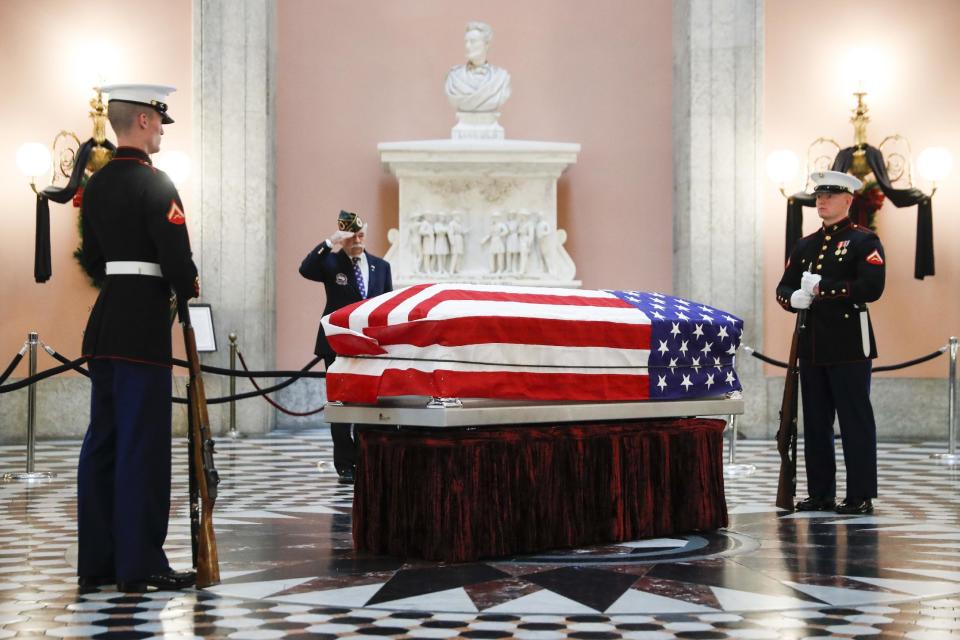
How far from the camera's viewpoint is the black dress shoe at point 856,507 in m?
6.32

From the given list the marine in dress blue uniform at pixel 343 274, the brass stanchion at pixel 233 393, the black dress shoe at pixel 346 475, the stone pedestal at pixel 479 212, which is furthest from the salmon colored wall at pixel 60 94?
the marine in dress blue uniform at pixel 343 274

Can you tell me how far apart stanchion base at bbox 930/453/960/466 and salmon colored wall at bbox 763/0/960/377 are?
1663 mm

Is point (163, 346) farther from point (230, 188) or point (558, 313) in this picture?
point (230, 188)

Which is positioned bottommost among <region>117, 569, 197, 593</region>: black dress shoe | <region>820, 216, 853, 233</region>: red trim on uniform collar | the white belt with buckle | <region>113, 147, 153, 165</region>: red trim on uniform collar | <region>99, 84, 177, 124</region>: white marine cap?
<region>117, 569, 197, 593</region>: black dress shoe

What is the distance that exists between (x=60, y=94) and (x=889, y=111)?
690cm

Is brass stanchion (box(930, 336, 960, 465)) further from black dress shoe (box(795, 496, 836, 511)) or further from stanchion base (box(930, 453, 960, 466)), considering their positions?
black dress shoe (box(795, 496, 836, 511))

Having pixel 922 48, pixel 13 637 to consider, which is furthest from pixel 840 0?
pixel 13 637

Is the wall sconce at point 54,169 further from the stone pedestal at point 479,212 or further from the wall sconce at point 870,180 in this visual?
the wall sconce at point 870,180

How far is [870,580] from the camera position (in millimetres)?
4500

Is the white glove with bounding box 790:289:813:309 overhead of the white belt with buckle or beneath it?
beneath

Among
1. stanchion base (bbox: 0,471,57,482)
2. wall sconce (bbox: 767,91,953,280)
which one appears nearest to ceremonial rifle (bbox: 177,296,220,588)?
stanchion base (bbox: 0,471,57,482)

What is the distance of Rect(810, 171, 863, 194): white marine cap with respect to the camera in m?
6.44

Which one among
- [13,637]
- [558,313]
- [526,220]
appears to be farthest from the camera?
[526,220]

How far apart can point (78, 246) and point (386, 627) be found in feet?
25.8
